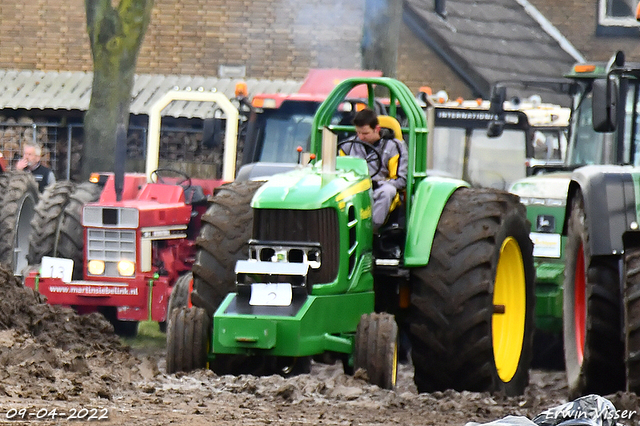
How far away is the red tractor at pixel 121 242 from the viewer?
33.9 feet

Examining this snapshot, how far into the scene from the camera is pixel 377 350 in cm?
689

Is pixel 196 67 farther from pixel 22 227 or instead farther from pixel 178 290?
pixel 178 290

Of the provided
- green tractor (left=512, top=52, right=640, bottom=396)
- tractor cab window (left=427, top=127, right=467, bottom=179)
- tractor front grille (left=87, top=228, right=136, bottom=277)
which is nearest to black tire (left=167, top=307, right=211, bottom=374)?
green tractor (left=512, top=52, right=640, bottom=396)

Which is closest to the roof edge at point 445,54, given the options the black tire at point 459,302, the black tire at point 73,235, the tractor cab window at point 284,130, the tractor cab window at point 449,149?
the tractor cab window at point 449,149

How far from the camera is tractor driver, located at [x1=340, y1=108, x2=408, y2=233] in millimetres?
7719

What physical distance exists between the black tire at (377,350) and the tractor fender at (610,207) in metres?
1.20

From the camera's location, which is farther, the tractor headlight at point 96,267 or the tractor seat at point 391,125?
the tractor headlight at point 96,267

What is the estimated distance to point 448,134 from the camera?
14094 millimetres

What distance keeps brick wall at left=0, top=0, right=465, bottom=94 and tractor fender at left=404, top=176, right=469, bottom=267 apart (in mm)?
14192

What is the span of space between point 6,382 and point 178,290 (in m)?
3.33

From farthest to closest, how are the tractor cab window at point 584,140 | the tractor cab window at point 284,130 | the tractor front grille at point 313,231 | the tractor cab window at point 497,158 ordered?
the tractor cab window at point 497,158
the tractor cab window at point 284,130
the tractor cab window at point 584,140
the tractor front grille at point 313,231

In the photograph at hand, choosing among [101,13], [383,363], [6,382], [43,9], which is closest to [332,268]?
[383,363]

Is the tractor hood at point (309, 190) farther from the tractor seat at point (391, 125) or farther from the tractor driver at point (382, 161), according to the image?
the tractor seat at point (391, 125)

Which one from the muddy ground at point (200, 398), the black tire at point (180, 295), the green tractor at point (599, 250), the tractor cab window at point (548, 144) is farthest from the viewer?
the tractor cab window at point (548, 144)
